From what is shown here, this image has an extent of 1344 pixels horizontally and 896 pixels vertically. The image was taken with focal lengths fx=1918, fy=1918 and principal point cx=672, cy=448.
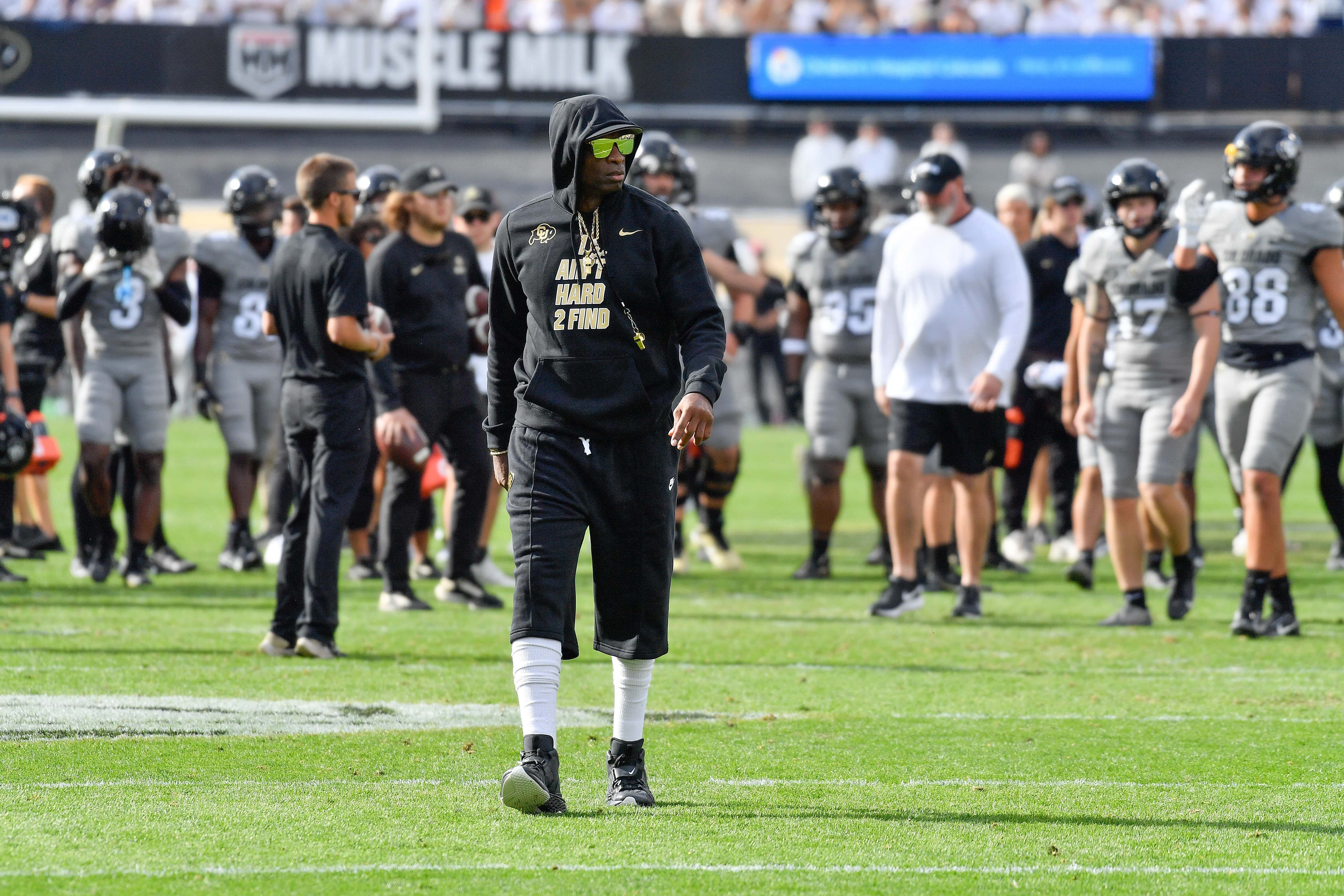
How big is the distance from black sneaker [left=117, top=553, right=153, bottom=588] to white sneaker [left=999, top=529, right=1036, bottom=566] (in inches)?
183

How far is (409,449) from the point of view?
26.6ft

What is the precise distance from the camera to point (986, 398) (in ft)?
26.1

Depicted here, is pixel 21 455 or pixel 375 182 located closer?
pixel 21 455

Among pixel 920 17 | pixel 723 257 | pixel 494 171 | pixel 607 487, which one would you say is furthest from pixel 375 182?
pixel 920 17

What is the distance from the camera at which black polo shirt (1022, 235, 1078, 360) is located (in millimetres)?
10633

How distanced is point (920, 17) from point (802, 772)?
69.5 ft

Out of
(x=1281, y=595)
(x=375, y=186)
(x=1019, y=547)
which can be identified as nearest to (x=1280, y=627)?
(x=1281, y=595)

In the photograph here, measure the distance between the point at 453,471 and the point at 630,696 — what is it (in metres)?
4.09

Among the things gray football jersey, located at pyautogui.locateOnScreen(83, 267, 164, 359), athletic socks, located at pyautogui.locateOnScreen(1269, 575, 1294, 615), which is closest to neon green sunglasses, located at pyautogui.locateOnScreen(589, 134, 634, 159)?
athletic socks, located at pyautogui.locateOnScreen(1269, 575, 1294, 615)

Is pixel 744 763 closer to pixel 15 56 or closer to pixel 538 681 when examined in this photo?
pixel 538 681

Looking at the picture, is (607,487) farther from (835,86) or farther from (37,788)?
(835,86)

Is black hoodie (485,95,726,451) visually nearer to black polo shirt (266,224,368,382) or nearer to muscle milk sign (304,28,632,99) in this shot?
black polo shirt (266,224,368,382)

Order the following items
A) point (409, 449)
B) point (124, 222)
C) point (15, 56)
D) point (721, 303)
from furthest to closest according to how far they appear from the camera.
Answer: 1. point (15, 56)
2. point (721, 303)
3. point (124, 222)
4. point (409, 449)

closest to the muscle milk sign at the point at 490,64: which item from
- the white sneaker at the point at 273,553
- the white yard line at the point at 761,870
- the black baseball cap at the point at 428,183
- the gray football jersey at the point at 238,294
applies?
the gray football jersey at the point at 238,294
